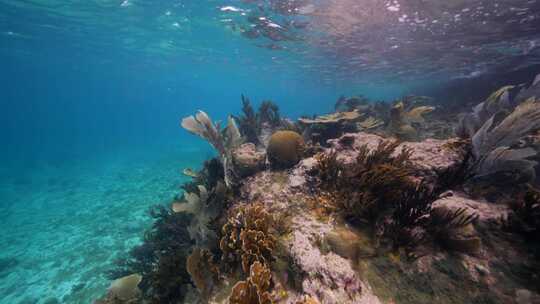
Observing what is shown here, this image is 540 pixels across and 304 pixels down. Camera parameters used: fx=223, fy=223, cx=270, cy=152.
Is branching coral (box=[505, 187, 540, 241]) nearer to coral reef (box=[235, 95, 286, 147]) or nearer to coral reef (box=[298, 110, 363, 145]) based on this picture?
coral reef (box=[298, 110, 363, 145])

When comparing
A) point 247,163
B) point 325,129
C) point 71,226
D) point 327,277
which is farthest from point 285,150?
point 71,226

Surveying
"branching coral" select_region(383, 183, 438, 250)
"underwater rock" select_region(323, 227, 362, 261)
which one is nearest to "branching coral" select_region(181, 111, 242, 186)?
"underwater rock" select_region(323, 227, 362, 261)

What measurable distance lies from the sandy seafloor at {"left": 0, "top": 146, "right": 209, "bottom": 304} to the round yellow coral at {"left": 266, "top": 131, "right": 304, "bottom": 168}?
9.54 meters

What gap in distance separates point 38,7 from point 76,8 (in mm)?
2939

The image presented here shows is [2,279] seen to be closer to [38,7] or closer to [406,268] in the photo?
[406,268]

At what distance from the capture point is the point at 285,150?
534cm

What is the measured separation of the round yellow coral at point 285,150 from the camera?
5352 mm

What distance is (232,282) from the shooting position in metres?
3.15

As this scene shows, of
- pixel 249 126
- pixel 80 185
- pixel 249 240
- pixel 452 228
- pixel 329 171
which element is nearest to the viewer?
pixel 452 228

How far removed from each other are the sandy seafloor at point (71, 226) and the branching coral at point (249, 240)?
373 inches

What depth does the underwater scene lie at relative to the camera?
2.88 metres

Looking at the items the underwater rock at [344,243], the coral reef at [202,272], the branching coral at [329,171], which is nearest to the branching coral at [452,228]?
the underwater rock at [344,243]

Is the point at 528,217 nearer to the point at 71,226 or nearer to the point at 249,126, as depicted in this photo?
the point at 249,126

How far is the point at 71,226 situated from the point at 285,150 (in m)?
17.9
